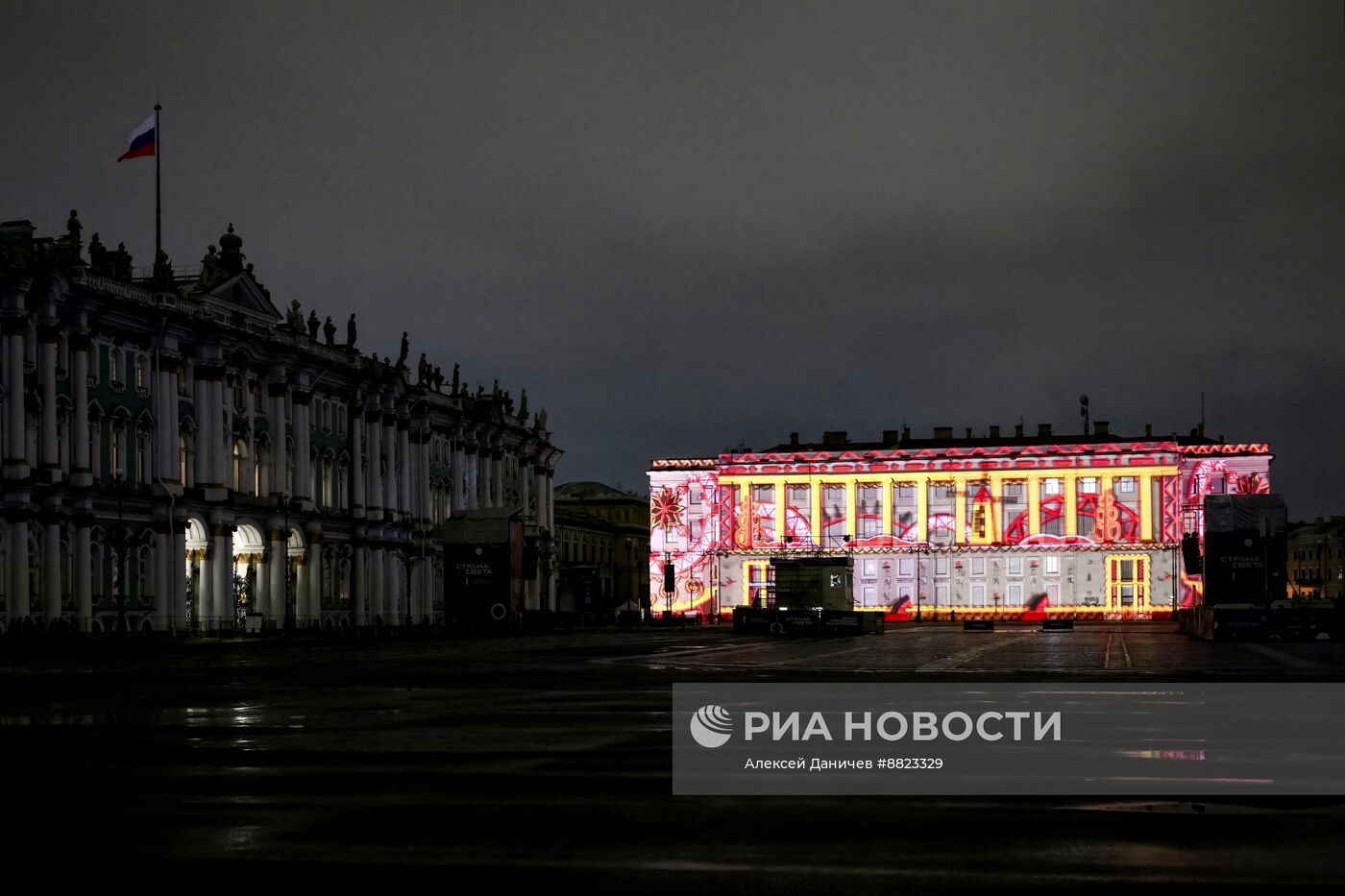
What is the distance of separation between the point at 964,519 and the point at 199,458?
310 ft

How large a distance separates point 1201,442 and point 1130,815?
156901 mm

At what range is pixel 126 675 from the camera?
40219 millimetres

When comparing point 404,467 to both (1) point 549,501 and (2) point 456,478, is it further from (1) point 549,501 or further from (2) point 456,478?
(1) point 549,501

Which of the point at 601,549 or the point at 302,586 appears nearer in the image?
the point at 302,586

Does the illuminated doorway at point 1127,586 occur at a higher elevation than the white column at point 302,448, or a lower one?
lower

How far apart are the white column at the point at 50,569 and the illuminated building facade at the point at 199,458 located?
85 millimetres

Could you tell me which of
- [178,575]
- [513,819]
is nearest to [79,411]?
[178,575]

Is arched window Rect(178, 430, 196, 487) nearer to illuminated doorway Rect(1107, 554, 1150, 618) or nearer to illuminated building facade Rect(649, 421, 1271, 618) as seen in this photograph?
illuminated building facade Rect(649, 421, 1271, 618)

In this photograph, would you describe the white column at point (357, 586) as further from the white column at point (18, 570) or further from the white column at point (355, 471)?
the white column at point (18, 570)

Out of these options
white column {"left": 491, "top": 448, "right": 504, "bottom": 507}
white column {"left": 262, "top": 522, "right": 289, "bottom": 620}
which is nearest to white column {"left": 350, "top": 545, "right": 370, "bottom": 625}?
white column {"left": 262, "top": 522, "right": 289, "bottom": 620}

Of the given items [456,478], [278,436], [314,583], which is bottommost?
[314,583]

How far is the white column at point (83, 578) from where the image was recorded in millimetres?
68125

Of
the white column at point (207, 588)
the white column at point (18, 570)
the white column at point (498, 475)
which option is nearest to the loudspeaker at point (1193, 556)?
the white column at point (207, 588)

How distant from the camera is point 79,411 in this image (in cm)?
6894
